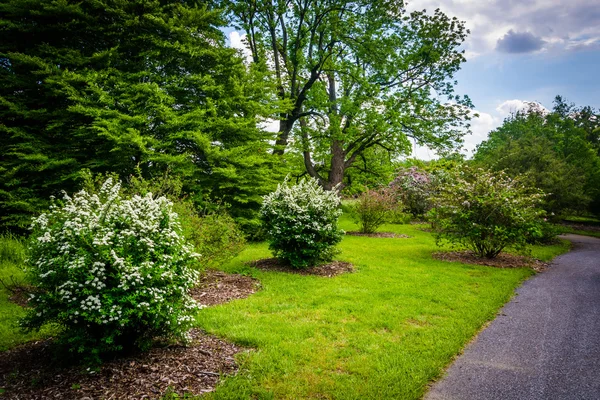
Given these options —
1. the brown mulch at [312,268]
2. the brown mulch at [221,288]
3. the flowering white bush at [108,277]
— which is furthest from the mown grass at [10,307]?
the brown mulch at [312,268]

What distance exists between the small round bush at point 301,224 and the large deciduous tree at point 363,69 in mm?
8543

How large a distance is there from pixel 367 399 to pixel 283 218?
5588 mm

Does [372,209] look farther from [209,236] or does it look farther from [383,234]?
[209,236]

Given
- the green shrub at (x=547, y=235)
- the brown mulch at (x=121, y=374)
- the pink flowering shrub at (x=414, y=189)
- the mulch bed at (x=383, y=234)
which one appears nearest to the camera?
the brown mulch at (x=121, y=374)

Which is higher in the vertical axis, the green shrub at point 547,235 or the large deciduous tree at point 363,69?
the large deciduous tree at point 363,69

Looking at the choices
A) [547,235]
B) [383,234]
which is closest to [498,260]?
[547,235]

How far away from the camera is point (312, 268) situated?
29.2 ft

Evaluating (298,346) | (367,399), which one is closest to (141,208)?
(298,346)

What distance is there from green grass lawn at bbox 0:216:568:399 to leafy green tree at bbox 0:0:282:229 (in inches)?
163

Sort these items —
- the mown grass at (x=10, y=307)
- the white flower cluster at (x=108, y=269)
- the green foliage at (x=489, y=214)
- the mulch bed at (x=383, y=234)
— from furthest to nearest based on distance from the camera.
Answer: the mulch bed at (x=383, y=234) → the green foliage at (x=489, y=214) → the mown grass at (x=10, y=307) → the white flower cluster at (x=108, y=269)

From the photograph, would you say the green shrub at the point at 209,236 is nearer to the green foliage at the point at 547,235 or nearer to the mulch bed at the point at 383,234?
the mulch bed at the point at 383,234

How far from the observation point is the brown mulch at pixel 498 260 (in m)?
10.1

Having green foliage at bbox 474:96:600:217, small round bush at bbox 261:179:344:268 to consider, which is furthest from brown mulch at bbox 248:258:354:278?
green foliage at bbox 474:96:600:217

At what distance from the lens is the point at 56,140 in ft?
39.6
